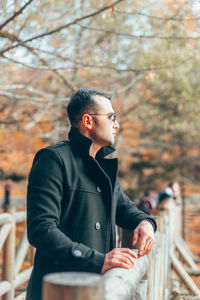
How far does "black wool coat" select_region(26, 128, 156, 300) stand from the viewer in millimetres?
1977

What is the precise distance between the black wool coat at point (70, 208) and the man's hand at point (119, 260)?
28 millimetres

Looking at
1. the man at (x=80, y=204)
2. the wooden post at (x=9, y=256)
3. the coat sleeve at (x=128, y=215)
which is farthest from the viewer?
the wooden post at (x=9, y=256)

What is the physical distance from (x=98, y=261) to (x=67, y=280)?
0.85 meters

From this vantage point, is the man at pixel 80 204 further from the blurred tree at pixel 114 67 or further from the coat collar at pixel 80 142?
the blurred tree at pixel 114 67

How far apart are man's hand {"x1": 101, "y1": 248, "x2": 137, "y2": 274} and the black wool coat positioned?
28mm

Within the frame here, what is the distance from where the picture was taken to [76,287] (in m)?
1.09

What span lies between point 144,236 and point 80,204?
44 centimetres

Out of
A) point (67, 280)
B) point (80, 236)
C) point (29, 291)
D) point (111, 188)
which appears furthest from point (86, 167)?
point (67, 280)

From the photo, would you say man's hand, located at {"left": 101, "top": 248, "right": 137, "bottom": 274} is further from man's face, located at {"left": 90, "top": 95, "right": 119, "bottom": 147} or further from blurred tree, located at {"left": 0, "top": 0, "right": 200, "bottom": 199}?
blurred tree, located at {"left": 0, "top": 0, "right": 200, "bottom": 199}

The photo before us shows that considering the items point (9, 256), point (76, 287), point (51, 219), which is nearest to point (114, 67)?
point (9, 256)

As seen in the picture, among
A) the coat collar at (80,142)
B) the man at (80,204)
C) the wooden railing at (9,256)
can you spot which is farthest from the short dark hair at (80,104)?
the wooden railing at (9,256)

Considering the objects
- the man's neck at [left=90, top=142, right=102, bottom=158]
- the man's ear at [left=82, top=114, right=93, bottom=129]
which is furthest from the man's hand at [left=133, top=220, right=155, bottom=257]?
the man's ear at [left=82, top=114, right=93, bottom=129]

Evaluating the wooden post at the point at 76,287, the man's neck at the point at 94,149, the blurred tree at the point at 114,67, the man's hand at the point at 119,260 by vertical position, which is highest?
the blurred tree at the point at 114,67

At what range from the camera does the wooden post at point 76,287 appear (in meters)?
1.09
